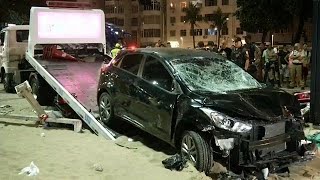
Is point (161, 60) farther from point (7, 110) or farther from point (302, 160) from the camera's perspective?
point (7, 110)

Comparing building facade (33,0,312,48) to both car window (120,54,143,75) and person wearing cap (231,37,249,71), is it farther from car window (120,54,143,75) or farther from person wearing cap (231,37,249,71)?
car window (120,54,143,75)

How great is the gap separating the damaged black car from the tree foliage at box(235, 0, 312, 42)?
90.5 feet

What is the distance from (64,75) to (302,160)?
6.31 metres

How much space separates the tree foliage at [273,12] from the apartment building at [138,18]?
4683cm

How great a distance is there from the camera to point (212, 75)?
6648 mm

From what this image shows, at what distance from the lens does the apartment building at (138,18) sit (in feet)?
281

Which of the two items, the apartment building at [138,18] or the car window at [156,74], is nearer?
the car window at [156,74]

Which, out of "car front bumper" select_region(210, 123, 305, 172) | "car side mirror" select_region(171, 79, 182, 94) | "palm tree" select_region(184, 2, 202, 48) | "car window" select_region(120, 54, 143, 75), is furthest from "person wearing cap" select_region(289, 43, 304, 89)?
"palm tree" select_region(184, 2, 202, 48)

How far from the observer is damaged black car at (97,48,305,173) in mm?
5379

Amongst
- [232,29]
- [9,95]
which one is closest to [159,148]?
[9,95]

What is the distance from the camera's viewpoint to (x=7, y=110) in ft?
37.0

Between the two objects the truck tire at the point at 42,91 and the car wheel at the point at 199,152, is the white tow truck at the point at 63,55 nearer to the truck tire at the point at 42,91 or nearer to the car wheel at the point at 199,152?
the truck tire at the point at 42,91

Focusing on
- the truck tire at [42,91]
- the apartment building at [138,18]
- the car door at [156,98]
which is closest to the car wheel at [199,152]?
the car door at [156,98]

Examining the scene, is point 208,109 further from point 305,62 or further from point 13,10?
point 13,10
